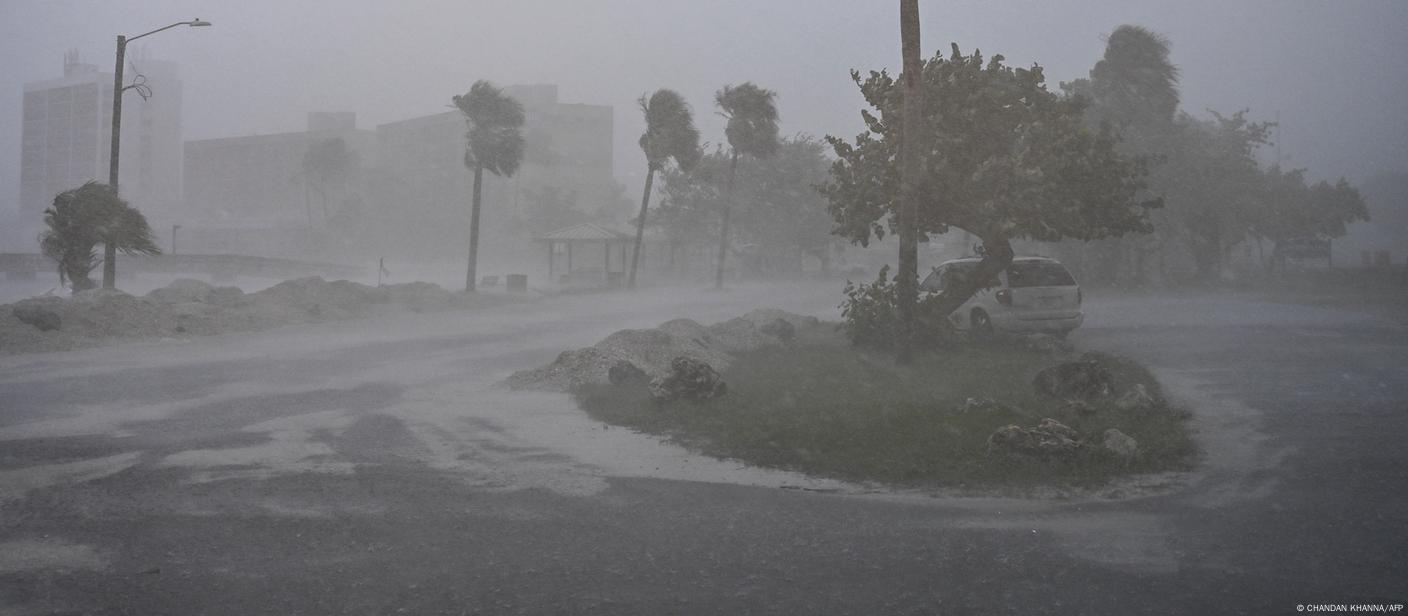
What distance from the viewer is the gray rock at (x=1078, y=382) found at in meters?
11.3

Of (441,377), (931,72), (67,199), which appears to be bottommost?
(441,377)

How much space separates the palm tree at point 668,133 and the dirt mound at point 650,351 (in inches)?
1066

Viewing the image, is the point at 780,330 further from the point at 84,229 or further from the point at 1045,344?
the point at 84,229

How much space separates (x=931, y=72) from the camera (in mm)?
17734

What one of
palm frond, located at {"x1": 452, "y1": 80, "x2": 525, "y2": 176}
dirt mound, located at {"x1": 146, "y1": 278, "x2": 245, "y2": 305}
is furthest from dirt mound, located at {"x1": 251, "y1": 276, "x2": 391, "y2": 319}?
palm frond, located at {"x1": 452, "y1": 80, "x2": 525, "y2": 176}

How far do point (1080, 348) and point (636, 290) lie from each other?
31939mm

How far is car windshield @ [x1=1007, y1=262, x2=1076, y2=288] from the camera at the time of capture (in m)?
18.0

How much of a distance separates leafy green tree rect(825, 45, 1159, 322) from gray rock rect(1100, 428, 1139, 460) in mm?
8522

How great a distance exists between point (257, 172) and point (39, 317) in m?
123

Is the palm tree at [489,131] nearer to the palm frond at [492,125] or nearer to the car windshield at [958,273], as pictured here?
the palm frond at [492,125]

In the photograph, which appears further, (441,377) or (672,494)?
(441,377)

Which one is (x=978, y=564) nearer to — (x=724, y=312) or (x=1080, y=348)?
(x=1080, y=348)

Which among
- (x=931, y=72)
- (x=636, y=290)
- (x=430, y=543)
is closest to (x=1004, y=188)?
(x=931, y=72)

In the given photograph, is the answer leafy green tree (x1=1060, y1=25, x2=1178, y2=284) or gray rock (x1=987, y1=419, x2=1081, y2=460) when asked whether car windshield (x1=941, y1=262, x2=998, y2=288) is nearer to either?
gray rock (x1=987, y1=419, x2=1081, y2=460)
